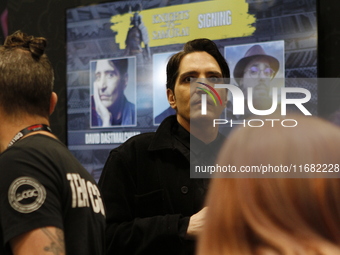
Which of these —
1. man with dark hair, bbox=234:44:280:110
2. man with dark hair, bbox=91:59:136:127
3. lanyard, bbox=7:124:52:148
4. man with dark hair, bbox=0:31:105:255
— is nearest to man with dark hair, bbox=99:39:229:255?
man with dark hair, bbox=0:31:105:255

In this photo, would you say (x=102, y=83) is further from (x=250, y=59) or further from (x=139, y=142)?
(x=139, y=142)

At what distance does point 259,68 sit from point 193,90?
1142 mm

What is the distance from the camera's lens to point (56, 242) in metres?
1.20

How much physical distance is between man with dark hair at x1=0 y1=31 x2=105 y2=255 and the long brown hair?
0.58 m

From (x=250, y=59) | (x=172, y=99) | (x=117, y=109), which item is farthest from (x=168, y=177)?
(x=117, y=109)

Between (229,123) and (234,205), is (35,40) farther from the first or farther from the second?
(229,123)

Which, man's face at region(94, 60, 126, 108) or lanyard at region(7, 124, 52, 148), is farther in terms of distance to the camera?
man's face at region(94, 60, 126, 108)

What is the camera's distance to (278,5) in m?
2.93

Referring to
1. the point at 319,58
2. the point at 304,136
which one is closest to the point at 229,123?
the point at 319,58

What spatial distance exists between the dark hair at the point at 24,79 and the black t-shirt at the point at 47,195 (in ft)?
0.40

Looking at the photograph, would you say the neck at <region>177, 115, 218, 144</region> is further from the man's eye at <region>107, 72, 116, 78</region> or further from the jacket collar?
the man's eye at <region>107, 72, 116, 78</region>

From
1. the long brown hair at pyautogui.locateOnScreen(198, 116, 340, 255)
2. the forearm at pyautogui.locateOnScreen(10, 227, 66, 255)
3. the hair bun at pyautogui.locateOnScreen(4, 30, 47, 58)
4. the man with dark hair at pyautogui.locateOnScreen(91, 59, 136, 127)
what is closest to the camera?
the long brown hair at pyautogui.locateOnScreen(198, 116, 340, 255)

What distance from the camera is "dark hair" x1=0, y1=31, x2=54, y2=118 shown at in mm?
1379

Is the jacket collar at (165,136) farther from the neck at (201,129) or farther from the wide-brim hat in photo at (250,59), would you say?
the wide-brim hat in photo at (250,59)
